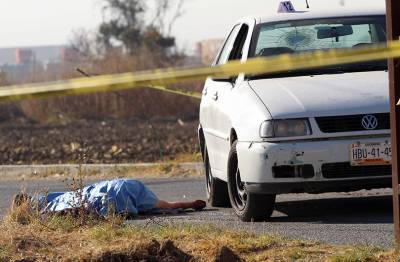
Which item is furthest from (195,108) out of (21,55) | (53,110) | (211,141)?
(21,55)

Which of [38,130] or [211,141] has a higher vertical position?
[211,141]

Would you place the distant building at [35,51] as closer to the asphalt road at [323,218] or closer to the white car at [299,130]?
the asphalt road at [323,218]

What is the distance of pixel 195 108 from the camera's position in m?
31.2

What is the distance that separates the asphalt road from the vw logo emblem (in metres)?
0.70

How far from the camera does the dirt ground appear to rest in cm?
1828

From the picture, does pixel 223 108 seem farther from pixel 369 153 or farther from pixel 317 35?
pixel 369 153

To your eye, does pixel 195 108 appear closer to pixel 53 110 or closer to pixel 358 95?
pixel 53 110

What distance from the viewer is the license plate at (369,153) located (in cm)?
889

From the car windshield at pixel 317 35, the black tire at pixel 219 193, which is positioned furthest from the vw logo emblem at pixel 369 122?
the black tire at pixel 219 193

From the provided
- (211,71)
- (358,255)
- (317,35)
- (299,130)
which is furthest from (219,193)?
(211,71)

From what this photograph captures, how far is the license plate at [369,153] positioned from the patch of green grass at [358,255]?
175 cm

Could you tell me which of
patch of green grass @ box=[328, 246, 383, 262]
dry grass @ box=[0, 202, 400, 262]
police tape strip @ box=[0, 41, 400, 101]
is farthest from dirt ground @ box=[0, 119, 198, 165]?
police tape strip @ box=[0, 41, 400, 101]

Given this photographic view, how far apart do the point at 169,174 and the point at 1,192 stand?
2170 millimetres

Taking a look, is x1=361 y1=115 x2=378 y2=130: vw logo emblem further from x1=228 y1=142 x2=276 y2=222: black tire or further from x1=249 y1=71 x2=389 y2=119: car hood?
x1=228 y1=142 x2=276 y2=222: black tire
